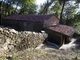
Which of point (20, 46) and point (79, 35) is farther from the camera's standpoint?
point (79, 35)

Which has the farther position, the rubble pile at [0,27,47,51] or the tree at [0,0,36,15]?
the tree at [0,0,36,15]

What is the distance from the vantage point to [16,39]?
17656mm

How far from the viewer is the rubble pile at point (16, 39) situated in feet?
52.4

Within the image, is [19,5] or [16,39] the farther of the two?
[19,5]

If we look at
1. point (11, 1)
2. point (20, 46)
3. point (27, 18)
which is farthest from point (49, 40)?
point (11, 1)

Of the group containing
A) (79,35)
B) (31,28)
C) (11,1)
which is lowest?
(79,35)

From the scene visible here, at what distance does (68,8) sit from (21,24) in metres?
19.4

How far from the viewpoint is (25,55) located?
14.7 meters

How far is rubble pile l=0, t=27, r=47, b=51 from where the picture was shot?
15961mm

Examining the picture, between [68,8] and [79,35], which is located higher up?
[68,8]

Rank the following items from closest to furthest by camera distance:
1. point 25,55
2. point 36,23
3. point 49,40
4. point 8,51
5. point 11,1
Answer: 1. point 25,55
2. point 8,51
3. point 49,40
4. point 36,23
5. point 11,1

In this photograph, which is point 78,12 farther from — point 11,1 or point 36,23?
point 36,23

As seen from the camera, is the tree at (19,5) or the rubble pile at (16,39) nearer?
the rubble pile at (16,39)

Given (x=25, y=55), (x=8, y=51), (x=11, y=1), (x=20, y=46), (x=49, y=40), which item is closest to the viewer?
(x=25, y=55)
